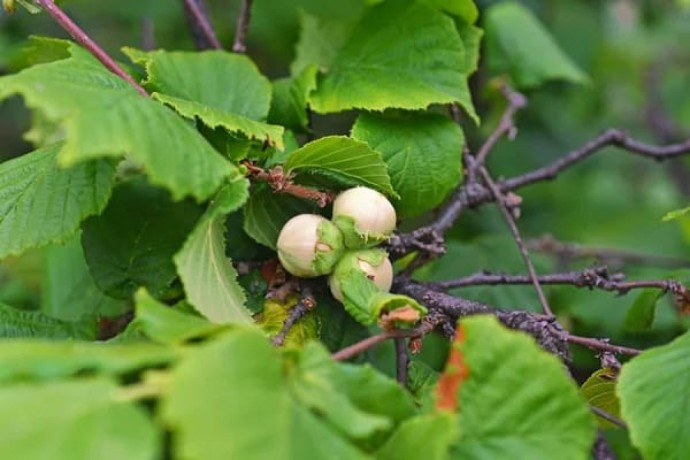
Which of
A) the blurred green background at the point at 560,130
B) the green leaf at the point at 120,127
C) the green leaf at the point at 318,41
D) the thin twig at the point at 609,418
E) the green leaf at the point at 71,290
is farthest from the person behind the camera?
the blurred green background at the point at 560,130

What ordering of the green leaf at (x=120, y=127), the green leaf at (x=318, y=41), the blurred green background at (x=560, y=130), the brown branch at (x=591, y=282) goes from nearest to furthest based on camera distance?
the green leaf at (x=120, y=127) < the brown branch at (x=591, y=282) < the green leaf at (x=318, y=41) < the blurred green background at (x=560, y=130)

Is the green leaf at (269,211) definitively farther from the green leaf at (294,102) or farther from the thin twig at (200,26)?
the thin twig at (200,26)

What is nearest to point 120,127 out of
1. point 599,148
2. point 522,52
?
point 599,148

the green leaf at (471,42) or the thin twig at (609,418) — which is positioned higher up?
the green leaf at (471,42)

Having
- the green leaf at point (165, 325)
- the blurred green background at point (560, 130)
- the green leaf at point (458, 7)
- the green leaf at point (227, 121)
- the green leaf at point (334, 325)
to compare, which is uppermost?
the green leaf at point (458, 7)

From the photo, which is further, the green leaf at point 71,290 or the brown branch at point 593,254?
the brown branch at point 593,254

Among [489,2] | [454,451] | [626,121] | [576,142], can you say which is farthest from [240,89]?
[626,121]

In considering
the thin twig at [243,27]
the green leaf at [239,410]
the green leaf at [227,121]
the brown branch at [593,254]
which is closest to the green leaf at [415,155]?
the green leaf at [227,121]

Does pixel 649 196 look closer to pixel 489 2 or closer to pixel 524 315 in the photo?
pixel 489 2
